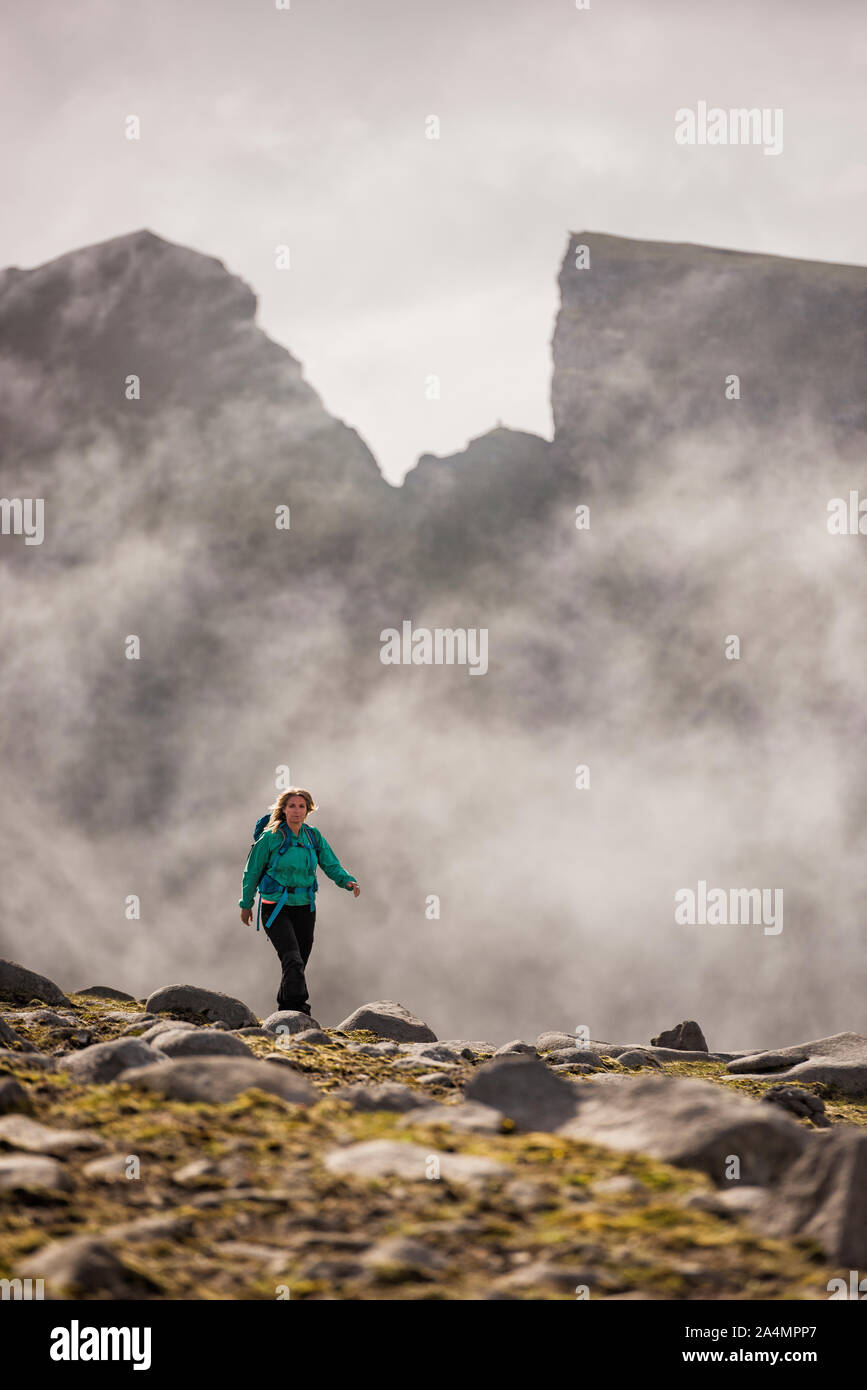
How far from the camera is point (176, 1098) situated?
5.68m

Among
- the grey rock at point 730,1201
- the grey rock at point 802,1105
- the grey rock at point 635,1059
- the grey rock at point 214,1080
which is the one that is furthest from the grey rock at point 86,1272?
the grey rock at point 635,1059

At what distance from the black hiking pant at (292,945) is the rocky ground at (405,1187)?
5.22 meters

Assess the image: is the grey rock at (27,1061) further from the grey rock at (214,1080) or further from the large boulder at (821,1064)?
the large boulder at (821,1064)

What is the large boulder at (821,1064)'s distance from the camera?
1170 centimetres

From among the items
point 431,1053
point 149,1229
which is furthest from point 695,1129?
point 431,1053

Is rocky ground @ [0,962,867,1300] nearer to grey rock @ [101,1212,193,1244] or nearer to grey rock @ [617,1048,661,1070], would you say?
grey rock @ [101,1212,193,1244]

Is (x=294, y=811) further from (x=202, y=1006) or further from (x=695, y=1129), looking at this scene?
(x=695, y=1129)

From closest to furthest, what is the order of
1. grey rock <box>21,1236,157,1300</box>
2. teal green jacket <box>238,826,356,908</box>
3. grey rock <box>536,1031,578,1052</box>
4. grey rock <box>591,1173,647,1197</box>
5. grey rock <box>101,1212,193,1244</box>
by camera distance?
1. grey rock <box>21,1236,157,1300</box>
2. grey rock <box>101,1212,193,1244</box>
3. grey rock <box>591,1173,647,1197</box>
4. teal green jacket <box>238,826,356,908</box>
5. grey rock <box>536,1031,578,1052</box>

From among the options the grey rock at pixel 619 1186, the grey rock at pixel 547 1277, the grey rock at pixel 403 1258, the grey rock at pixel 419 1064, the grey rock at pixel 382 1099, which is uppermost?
the grey rock at pixel 419 1064

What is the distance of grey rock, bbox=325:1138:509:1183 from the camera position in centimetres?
457

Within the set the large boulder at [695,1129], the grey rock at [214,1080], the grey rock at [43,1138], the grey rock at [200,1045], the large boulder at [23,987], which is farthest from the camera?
the large boulder at [23,987]

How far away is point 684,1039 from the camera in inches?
674

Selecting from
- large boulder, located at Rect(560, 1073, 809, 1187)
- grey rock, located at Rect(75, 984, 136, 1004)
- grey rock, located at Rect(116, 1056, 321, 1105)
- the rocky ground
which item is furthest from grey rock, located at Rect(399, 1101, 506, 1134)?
grey rock, located at Rect(75, 984, 136, 1004)

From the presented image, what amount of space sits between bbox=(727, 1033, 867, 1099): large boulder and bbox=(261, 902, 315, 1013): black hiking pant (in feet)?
18.2
